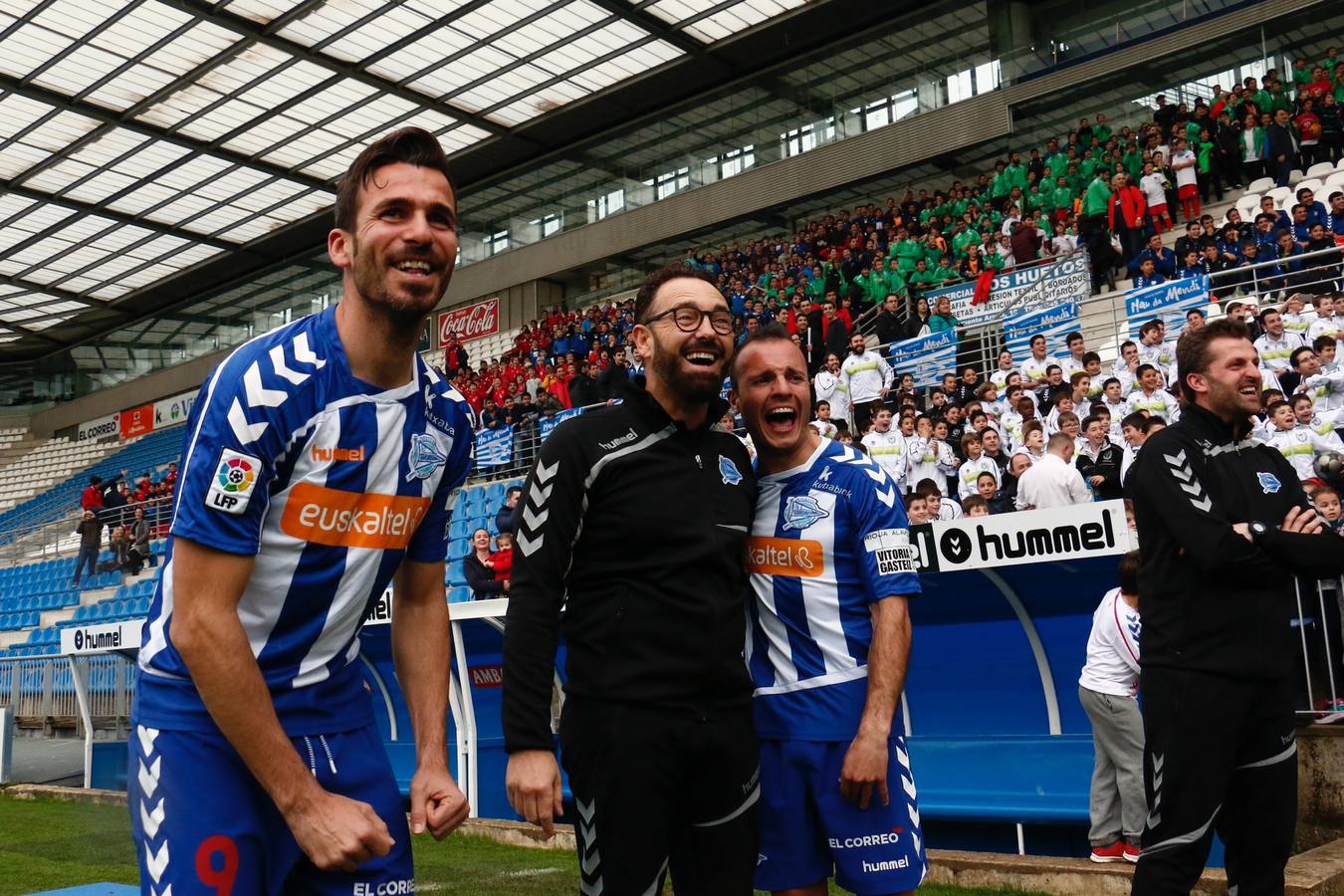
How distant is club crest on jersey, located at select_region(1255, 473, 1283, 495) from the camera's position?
396 cm

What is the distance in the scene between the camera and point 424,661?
2.68m

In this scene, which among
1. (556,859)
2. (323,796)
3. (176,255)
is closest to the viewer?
(323,796)

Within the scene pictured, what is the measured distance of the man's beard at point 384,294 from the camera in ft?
7.91

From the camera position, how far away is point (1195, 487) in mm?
3855

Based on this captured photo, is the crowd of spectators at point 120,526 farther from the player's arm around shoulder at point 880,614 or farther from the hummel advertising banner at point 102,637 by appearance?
the player's arm around shoulder at point 880,614

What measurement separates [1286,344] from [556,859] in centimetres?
Answer: 917

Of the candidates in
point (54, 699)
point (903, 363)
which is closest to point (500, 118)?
point (903, 363)

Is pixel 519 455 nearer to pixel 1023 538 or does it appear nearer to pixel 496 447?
pixel 496 447

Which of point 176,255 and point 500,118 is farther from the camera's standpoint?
point 176,255

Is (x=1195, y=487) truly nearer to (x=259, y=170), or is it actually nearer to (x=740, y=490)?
(x=740, y=490)

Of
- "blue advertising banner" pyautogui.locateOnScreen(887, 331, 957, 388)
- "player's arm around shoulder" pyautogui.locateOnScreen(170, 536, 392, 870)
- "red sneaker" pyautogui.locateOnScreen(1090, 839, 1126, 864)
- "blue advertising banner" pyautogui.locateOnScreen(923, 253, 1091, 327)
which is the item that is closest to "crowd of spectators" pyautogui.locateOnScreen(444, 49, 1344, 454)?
"blue advertising banner" pyautogui.locateOnScreen(923, 253, 1091, 327)

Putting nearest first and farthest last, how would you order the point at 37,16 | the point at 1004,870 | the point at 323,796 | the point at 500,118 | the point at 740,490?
the point at 323,796, the point at 740,490, the point at 1004,870, the point at 37,16, the point at 500,118

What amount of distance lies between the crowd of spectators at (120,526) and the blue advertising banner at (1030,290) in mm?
17412

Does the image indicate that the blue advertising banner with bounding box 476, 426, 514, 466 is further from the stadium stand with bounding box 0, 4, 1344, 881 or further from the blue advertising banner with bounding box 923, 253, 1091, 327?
the blue advertising banner with bounding box 923, 253, 1091, 327
